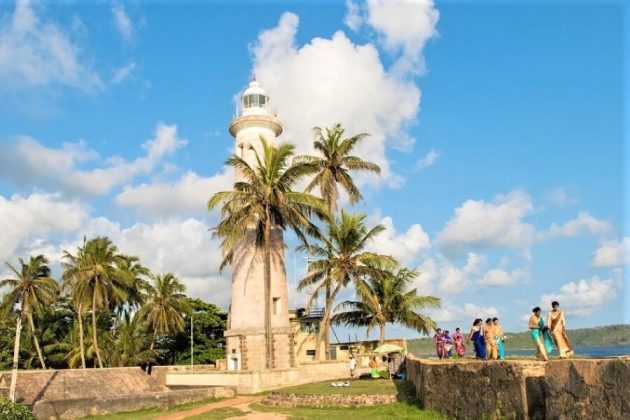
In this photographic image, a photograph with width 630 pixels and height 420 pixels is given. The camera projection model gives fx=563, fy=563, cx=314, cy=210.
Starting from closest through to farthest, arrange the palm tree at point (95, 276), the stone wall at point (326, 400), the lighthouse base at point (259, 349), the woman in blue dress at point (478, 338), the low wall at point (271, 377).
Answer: the woman in blue dress at point (478, 338) → the stone wall at point (326, 400) → the low wall at point (271, 377) → the lighthouse base at point (259, 349) → the palm tree at point (95, 276)

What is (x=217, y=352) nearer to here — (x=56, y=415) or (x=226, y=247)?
(x=226, y=247)

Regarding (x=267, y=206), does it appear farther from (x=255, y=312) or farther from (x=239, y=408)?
(x=239, y=408)

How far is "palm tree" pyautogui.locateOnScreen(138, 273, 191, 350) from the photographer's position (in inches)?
1724

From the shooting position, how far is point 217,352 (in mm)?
44094

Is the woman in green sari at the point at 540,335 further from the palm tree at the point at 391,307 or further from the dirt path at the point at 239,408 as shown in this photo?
the palm tree at the point at 391,307

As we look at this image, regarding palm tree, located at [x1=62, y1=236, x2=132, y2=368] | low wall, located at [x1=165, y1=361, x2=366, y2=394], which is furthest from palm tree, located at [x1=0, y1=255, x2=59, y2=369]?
low wall, located at [x1=165, y1=361, x2=366, y2=394]

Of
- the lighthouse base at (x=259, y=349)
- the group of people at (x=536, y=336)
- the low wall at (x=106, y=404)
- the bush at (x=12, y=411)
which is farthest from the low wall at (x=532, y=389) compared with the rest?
the lighthouse base at (x=259, y=349)

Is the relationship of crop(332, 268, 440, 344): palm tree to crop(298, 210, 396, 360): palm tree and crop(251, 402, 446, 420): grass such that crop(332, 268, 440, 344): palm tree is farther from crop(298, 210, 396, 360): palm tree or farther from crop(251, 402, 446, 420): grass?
crop(251, 402, 446, 420): grass

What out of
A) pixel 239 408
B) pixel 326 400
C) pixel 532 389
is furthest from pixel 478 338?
pixel 239 408

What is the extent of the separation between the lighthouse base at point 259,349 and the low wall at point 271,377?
157 cm

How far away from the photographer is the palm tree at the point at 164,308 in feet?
144

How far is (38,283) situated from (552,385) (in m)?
40.4

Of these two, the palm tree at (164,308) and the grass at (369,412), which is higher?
the palm tree at (164,308)

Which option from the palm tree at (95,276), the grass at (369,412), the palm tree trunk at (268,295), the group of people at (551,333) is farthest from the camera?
the palm tree at (95,276)
